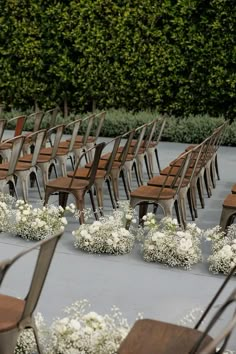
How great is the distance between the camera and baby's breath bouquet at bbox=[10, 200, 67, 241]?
631cm

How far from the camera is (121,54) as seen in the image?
14.4 m

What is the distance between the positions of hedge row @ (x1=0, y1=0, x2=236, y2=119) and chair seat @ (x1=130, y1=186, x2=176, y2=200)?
23.6 feet

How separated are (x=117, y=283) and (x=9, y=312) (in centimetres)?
180

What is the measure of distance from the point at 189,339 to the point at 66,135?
10.7m

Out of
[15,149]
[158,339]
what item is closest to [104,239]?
[15,149]

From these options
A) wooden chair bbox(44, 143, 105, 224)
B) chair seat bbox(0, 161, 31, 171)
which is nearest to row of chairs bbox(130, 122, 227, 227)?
wooden chair bbox(44, 143, 105, 224)

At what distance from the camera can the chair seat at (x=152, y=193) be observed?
6.56m

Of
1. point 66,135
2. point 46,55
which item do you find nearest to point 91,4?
point 46,55

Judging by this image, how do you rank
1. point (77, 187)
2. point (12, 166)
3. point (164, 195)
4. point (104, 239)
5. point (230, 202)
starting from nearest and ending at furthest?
point (104, 239) < point (230, 202) < point (164, 195) < point (77, 187) < point (12, 166)

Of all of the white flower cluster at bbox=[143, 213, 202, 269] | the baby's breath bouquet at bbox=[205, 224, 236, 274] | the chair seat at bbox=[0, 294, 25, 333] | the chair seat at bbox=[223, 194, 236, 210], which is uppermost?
the chair seat at bbox=[223, 194, 236, 210]

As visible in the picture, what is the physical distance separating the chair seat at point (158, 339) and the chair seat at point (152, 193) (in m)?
3.07

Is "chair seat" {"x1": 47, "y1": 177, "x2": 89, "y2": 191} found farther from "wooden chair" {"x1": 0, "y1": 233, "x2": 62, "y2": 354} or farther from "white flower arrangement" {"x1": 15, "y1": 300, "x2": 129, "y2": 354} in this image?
"wooden chair" {"x1": 0, "y1": 233, "x2": 62, "y2": 354}

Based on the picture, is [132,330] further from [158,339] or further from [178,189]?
[178,189]

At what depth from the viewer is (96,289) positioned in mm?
5164
